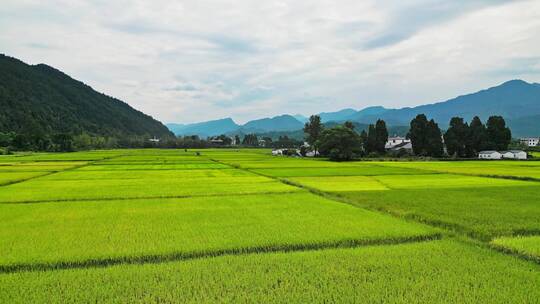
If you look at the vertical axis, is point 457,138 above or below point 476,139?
above

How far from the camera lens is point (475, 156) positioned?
236 feet

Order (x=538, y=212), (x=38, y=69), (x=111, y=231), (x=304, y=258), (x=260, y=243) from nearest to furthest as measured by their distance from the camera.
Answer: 1. (x=304, y=258)
2. (x=260, y=243)
3. (x=111, y=231)
4. (x=538, y=212)
5. (x=38, y=69)

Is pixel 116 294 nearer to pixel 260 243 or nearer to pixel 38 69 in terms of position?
pixel 260 243

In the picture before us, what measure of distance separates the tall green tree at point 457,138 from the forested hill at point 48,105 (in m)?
103

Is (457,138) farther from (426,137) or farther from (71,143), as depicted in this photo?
(71,143)

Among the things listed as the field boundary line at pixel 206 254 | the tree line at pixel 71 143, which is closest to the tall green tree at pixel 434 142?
the field boundary line at pixel 206 254

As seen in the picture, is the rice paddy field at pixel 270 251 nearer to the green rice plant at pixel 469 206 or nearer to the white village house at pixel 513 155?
the green rice plant at pixel 469 206

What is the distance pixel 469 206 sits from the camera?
17250mm

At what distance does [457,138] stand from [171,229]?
6775 centimetres

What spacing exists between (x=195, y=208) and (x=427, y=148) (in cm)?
6316

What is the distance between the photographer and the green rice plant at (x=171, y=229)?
9859 millimetres

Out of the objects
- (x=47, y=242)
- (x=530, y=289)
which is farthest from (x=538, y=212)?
(x=47, y=242)

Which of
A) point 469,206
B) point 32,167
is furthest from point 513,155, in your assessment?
point 32,167

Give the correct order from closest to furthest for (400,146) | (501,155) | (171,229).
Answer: (171,229), (501,155), (400,146)
